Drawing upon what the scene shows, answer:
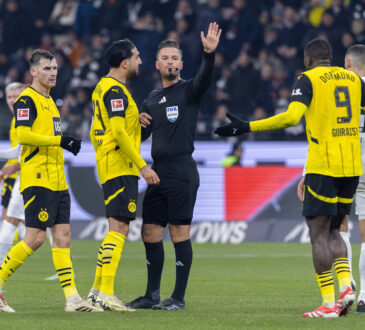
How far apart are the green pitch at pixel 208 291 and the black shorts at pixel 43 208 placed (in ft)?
2.62

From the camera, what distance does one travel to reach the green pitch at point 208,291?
23.6ft

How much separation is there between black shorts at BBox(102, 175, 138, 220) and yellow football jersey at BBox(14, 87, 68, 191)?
437 mm

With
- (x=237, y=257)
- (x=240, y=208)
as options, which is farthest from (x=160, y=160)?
(x=240, y=208)

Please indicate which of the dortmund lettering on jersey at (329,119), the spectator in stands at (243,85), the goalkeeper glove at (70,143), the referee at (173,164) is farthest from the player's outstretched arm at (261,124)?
the spectator in stands at (243,85)

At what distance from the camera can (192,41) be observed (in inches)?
825

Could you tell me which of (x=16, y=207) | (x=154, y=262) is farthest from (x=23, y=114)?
(x=16, y=207)

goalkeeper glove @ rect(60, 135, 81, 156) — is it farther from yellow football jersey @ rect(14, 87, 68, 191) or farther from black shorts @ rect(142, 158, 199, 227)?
black shorts @ rect(142, 158, 199, 227)

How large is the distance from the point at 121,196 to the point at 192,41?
1325 cm

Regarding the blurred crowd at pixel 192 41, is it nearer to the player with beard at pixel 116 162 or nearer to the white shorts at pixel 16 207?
the white shorts at pixel 16 207

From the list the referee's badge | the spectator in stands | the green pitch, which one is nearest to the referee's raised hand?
the referee's badge

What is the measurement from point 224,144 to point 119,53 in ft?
31.9

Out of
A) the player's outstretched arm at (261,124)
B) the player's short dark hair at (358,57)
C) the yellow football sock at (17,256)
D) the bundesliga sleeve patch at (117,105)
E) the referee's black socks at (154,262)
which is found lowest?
the referee's black socks at (154,262)

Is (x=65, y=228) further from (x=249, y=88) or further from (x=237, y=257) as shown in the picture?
(x=249, y=88)

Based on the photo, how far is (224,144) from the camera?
17953 millimetres
